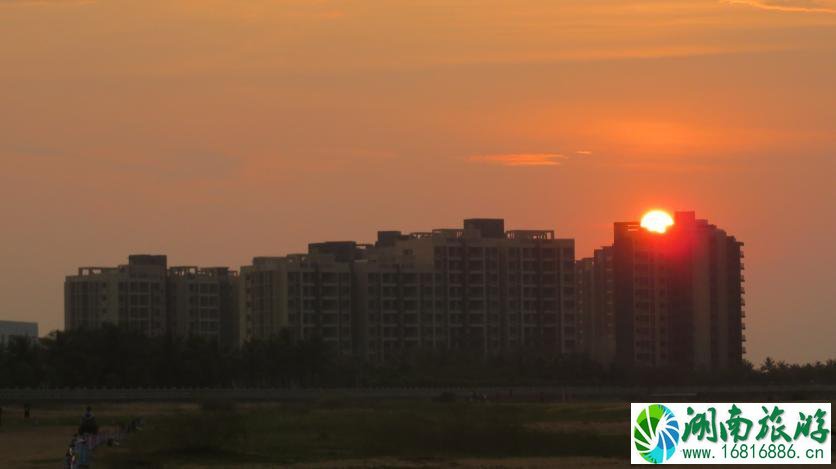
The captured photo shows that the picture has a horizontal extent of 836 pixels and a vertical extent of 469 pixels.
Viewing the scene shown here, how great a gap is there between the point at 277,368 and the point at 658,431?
322 feet

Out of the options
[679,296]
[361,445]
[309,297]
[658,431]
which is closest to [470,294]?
[309,297]

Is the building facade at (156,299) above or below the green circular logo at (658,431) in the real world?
above

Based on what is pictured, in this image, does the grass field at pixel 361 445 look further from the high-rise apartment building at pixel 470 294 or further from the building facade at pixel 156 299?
the building facade at pixel 156 299

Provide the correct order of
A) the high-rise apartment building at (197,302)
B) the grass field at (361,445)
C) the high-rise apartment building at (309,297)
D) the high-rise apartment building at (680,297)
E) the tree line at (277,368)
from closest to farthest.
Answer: the grass field at (361,445) < the tree line at (277,368) < the high-rise apartment building at (680,297) < the high-rise apartment building at (309,297) < the high-rise apartment building at (197,302)

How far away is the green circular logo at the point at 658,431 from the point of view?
33812mm

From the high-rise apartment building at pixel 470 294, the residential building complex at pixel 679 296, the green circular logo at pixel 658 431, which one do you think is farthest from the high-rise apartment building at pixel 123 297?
the green circular logo at pixel 658 431

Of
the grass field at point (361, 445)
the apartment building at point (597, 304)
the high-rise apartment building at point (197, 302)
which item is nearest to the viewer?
the grass field at point (361, 445)

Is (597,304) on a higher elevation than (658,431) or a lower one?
higher

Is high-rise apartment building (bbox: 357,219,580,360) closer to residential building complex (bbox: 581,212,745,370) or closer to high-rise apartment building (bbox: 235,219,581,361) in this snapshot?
high-rise apartment building (bbox: 235,219,581,361)

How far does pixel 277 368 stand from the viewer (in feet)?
429

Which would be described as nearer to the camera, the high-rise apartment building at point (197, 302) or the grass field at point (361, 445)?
the grass field at point (361, 445)

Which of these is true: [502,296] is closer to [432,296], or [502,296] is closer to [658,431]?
[432,296]

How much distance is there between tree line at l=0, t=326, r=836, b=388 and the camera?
120m

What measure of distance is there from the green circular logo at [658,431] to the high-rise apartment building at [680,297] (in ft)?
414
